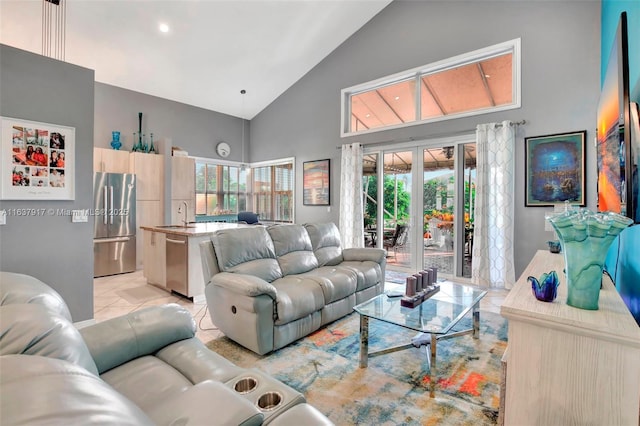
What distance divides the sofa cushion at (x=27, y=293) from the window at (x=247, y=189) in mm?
5409

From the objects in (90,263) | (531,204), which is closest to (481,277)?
(531,204)

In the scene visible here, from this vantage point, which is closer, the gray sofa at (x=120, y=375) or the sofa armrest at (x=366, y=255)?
the gray sofa at (x=120, y=375)

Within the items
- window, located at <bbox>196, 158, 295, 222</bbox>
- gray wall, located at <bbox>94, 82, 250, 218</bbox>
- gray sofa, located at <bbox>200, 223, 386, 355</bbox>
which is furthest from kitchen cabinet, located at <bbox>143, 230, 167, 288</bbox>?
window, located at <bbox>196, 158, 295, 222</bbox>

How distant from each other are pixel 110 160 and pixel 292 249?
4.06 m

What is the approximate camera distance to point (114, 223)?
16.2 ft

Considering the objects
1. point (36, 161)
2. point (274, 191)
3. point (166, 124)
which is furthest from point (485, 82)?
point (166, 124)

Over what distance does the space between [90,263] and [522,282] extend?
11.5 ft

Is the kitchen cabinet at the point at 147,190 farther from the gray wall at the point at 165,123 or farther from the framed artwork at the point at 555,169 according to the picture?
the framed artwork at the point at 555,169

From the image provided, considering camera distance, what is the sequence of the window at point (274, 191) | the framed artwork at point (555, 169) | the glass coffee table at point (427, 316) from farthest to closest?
the window at point (274, 191) < the framed artwork at point (555, 169) < the glass coffee table at point (427, 316)

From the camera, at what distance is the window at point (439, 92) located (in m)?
4.21

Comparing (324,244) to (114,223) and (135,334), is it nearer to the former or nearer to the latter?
(135,334)

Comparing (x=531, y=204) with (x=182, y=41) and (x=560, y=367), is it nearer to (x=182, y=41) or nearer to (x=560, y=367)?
(x=560, y=367)

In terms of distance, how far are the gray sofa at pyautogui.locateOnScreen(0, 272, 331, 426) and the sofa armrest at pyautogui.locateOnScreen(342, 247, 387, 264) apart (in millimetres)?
2368

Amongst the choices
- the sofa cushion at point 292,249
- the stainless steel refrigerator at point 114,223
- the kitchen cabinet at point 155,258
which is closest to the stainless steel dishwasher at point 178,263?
the kitchen cabinet at point 155,258
